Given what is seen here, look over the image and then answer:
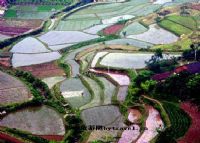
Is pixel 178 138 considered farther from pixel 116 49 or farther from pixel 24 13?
pixel 24 13

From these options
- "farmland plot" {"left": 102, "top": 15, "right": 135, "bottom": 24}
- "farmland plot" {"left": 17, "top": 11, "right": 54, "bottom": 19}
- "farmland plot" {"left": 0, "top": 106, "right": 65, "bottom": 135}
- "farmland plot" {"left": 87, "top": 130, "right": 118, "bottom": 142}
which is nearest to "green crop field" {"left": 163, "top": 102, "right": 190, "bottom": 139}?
"farmland plot" {"left": 87, "top": 130, "right": 118, "bottom": 142}

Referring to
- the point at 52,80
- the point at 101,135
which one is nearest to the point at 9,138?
the point at 101,135

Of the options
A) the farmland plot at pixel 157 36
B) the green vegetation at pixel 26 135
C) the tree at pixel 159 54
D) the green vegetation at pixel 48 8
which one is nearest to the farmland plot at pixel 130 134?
the green vegetation at pixel 26 135

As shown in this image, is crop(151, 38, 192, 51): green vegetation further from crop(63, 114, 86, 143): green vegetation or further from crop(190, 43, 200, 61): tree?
crop(63, 114, 86, 143): green vegetation

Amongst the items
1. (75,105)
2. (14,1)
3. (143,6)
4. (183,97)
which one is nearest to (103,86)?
(75,105)

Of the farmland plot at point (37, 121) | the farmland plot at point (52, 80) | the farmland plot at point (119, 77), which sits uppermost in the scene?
the farmland plot at point (119, 77)

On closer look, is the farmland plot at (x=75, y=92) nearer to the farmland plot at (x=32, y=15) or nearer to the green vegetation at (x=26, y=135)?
the green vegetation at (x=26, y=135)
